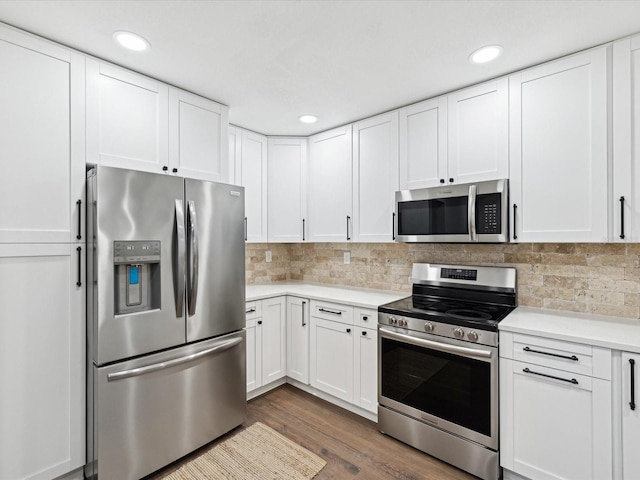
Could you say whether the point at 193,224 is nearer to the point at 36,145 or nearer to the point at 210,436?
the point at 36,145

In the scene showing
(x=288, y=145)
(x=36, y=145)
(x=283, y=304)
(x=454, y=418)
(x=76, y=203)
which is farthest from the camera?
(x=288, y=145)

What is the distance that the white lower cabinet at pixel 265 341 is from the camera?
2854 millimetres

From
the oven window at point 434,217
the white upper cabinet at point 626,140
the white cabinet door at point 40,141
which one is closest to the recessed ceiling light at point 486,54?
the white upper cabinet at point 626,140

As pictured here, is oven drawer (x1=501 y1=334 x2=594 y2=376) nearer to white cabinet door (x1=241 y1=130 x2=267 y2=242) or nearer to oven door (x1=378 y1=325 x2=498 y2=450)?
oven door (x1=378 y1=325 x2=498 y2=450)

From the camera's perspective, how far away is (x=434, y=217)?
8.09 ft

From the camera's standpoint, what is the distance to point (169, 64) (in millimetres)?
2080

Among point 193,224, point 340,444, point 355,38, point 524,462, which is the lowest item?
point 340,444

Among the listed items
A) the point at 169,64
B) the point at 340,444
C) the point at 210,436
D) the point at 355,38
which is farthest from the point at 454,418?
the point at 169,64

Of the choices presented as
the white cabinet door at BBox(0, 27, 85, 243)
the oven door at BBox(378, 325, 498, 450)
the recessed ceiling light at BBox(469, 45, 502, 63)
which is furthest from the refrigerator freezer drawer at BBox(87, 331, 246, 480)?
the recessed ceiling light at BBox(469, 45, 502, 63)

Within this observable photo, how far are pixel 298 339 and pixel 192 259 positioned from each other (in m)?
1.38

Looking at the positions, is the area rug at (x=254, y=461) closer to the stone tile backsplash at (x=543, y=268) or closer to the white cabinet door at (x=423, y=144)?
the stone tile backsplash at (x=543, y=268)

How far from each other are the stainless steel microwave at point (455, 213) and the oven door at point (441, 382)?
0.73 metres

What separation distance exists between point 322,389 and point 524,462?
1.54 meters

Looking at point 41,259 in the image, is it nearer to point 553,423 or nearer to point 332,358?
point 332,358
